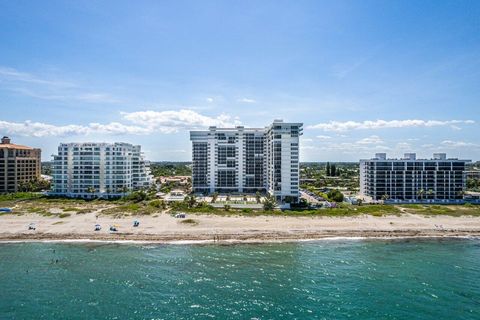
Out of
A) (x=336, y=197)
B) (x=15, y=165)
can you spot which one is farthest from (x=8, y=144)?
(x=336, y=197)

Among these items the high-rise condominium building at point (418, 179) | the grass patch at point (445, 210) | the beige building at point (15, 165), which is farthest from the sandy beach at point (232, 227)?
the beige building at point (15, 165)

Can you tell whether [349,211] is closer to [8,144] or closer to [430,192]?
[430,192]

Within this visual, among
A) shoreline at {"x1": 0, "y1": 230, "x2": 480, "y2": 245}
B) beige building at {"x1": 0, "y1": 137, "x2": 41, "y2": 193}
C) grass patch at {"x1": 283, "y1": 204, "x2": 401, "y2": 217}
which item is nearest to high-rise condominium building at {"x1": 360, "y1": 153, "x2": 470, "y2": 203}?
grass patch at {"x1": 283, "y1": 204, "x2": 401, "y2": 217}

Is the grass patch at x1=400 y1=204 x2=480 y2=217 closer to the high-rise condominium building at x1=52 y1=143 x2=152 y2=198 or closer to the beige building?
the high-rise condominium building at x1=52 y1=143 x2=152 y2=198

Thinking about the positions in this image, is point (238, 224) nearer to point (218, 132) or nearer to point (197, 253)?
point (197, 253)

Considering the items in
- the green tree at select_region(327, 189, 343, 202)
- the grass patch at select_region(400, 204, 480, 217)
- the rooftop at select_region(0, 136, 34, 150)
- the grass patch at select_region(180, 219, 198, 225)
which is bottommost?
the grass patch at select_region(180, 219, 198, 225)

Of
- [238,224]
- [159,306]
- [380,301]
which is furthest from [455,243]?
[159,306]
